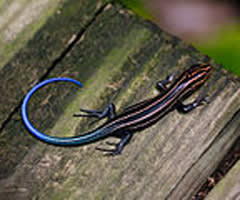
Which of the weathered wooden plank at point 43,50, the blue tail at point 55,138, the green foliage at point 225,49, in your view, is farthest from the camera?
the green foliage at point 225,49

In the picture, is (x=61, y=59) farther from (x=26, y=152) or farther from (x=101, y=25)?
(x=26, y=152)

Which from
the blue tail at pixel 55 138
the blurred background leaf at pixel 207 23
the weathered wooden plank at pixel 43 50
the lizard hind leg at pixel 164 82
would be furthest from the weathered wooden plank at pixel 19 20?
the lizard hind leg at pixel 164 82

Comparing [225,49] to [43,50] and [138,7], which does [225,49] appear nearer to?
[138,7]

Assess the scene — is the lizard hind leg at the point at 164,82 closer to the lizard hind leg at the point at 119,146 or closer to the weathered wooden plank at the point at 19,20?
the lizard hind leg at the point at 119,146

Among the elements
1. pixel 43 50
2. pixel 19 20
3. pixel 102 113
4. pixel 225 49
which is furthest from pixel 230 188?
pixel 19 20

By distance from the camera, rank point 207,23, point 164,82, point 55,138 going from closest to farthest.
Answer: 1. point 55,138
2. point 164,82
3. point 207,23
